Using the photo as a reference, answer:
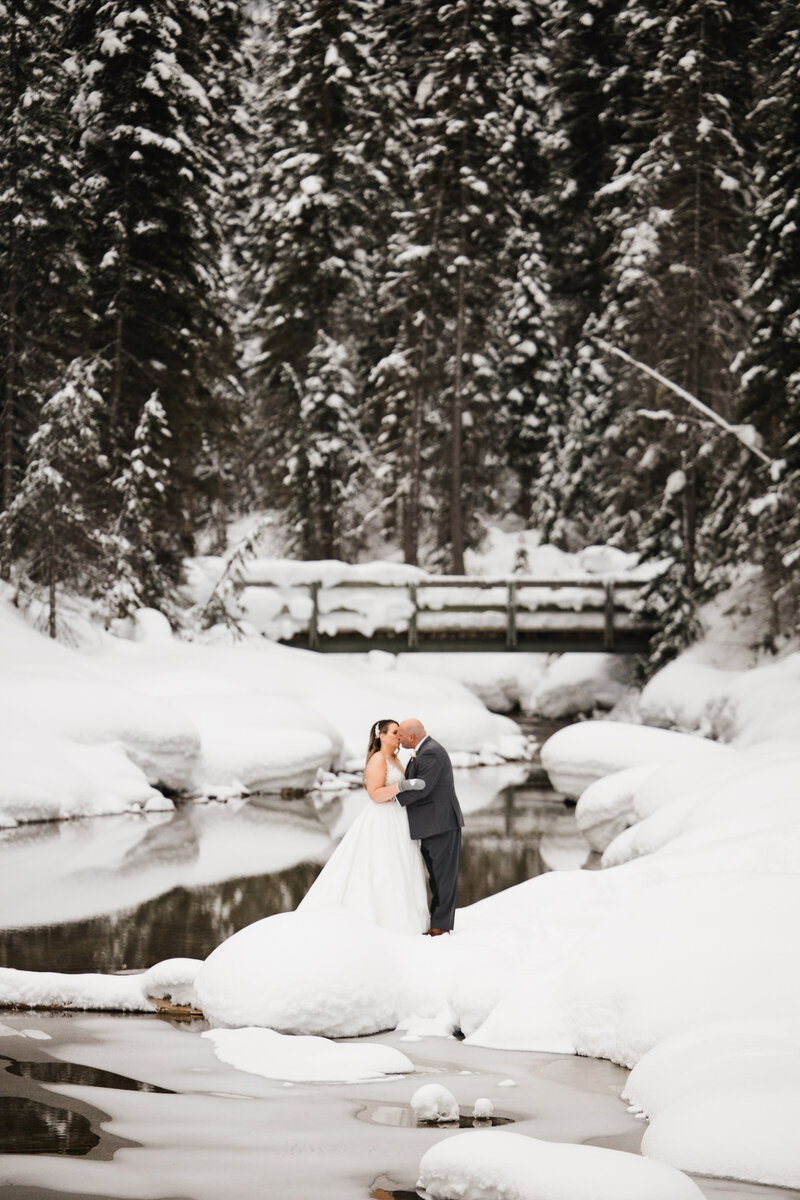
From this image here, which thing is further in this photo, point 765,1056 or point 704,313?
point 704,313

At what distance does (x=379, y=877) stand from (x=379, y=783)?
57cm

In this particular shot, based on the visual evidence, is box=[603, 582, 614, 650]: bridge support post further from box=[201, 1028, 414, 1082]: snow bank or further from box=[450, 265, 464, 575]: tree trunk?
box=[201, 1028, 414, 1082]: snow bank

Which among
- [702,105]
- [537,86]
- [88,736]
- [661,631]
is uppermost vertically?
[537,86]

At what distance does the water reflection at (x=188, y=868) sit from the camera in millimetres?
8695

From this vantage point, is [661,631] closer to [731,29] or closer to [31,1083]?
[731,29]

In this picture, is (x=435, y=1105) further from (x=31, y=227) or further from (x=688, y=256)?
(x=688, y=256)

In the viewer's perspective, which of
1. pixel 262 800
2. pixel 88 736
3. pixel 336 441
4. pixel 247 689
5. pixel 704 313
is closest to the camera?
pixel 88 736

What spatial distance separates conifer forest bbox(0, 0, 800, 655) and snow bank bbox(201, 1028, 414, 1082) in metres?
14.5

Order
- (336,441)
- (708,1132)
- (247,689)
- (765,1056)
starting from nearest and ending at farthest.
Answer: (708,1132), (765,1056), (247,689), (336,441)

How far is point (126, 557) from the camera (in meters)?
21.3

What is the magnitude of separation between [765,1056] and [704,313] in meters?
21.1

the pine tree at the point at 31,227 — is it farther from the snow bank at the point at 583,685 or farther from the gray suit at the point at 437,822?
the gray suit at the point at 437,822

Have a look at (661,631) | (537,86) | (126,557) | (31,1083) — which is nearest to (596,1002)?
(31,1083)

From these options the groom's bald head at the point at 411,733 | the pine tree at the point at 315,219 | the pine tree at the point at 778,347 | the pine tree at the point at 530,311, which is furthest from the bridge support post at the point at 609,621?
the groom's bald head at the point at 411,733
